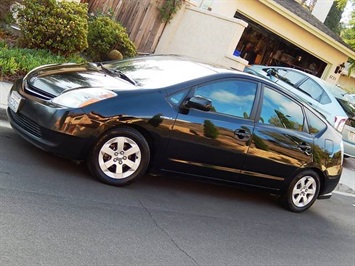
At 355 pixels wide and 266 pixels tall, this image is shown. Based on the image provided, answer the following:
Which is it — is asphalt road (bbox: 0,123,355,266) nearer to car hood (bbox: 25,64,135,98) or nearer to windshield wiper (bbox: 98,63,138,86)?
car hood (bbox: 25,64,135,98)

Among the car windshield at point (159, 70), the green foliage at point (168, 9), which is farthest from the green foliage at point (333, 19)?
the car windshield at point (159, 70)

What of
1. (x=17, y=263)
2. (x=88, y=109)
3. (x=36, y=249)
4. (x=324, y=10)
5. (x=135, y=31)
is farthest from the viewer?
(x=324, y=10)

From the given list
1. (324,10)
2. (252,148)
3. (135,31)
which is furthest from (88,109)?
(324,10)

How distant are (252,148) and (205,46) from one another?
8.09 m

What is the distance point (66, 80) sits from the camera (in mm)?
5406

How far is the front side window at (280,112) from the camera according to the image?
20.2 ft

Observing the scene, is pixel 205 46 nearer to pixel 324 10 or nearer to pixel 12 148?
pixel 12 148

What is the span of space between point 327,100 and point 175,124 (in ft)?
22.1

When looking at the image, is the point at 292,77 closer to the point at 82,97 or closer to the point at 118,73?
the point at 118,73

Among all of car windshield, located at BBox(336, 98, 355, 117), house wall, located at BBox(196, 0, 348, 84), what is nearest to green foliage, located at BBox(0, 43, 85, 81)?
car windshield, located at BBox(336, 98, 355, 117)

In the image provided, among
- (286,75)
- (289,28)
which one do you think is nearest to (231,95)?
(286,75)

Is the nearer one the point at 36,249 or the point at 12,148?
the point at 36,249

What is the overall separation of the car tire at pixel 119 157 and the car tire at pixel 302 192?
92.5 inches

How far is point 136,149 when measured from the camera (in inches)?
208
